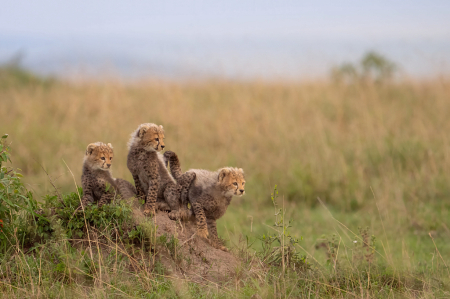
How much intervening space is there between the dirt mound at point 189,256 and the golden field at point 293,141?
2132 millimetres

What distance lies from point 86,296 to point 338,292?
2.03 metres

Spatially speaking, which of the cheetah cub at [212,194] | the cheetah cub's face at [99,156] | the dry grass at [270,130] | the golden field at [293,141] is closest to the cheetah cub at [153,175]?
the cheetah cub at [212,194]

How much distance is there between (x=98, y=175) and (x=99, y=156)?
22cm

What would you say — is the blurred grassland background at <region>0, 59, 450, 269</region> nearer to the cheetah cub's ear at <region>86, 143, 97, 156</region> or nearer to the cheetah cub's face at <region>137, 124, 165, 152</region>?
the cheetah cub's face at <region>137, 124, 165, 152</region>

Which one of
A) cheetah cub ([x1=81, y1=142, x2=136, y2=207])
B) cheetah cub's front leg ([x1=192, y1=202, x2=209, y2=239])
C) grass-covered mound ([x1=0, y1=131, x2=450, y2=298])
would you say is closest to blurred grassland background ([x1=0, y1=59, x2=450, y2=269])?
grass-covered mound ([x1=0, y1=131, x2=450, y2=298])

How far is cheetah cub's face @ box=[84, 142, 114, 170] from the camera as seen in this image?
417 centimetres

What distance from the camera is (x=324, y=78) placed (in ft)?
49.9

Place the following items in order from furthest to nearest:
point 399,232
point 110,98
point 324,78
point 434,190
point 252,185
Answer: point 324,78 < point 110,98 < point 252,185 < point 434,190 < point 399,232

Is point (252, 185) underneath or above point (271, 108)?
underneath

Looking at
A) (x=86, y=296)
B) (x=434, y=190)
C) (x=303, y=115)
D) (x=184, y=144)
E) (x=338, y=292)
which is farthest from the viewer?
(x=303, y=115)

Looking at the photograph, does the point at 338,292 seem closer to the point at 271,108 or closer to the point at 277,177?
the point at 277,177

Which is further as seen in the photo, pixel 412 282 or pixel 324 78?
pixel 324 78

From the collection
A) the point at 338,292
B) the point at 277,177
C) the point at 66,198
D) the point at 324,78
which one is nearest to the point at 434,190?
the point at 277,177

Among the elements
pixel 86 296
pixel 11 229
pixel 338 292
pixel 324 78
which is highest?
pixel 324 78
